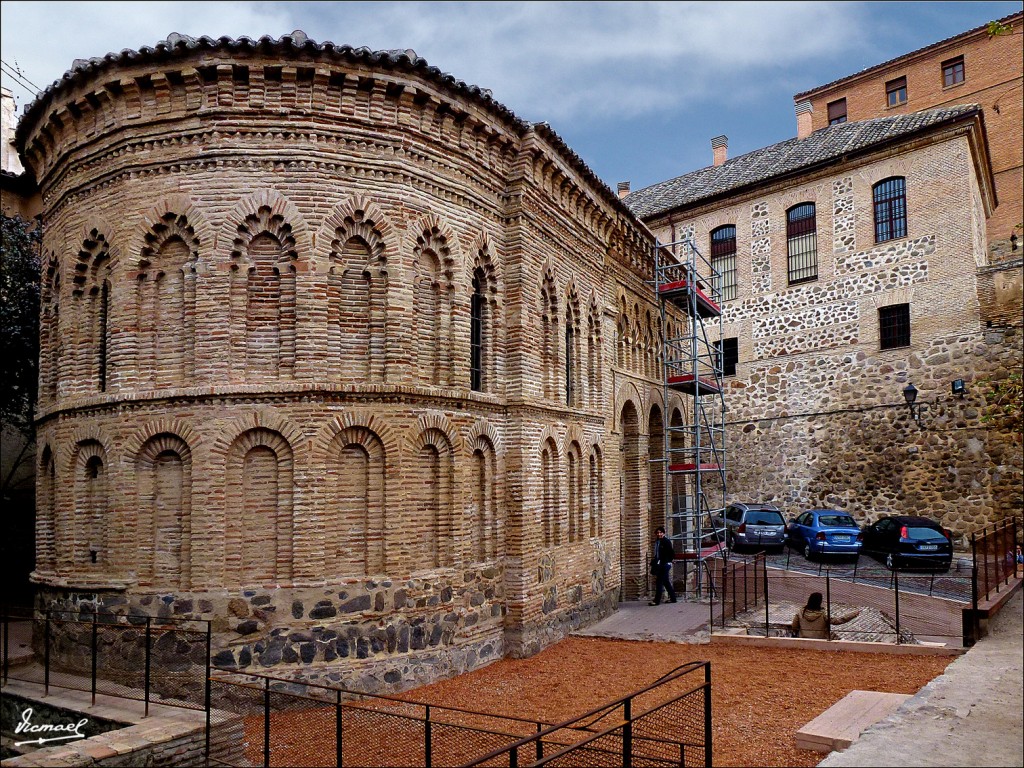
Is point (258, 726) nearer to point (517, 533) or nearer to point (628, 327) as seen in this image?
point (517, 533)

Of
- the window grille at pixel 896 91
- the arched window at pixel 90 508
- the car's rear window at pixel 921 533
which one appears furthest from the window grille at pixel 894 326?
the arched window at pixel 90 508

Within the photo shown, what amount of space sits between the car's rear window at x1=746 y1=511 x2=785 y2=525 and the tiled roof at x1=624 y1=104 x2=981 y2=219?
12.1m

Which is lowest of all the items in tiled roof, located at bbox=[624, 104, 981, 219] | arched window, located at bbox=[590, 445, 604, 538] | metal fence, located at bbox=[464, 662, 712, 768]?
metal fence, located at bbox=[464, 662, 712, 768]

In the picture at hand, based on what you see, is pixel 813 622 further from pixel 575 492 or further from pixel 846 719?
pixel 575 492

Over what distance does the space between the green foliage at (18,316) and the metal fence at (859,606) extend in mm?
15020

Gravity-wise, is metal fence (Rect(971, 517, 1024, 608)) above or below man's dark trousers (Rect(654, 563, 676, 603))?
above

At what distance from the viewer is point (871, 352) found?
2402 centimetres

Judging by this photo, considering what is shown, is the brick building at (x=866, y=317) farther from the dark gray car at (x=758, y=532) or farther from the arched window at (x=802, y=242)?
the dark gray car at (x=758, y=532)

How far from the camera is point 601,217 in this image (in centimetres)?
1588

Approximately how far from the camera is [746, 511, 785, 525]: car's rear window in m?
21.9

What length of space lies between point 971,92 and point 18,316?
33419 millimetres

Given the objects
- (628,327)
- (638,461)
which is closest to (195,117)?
(628,327)

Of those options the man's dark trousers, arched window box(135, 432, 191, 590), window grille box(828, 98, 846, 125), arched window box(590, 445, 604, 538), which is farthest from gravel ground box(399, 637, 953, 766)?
window grille box(828, 98, 846, 125)
